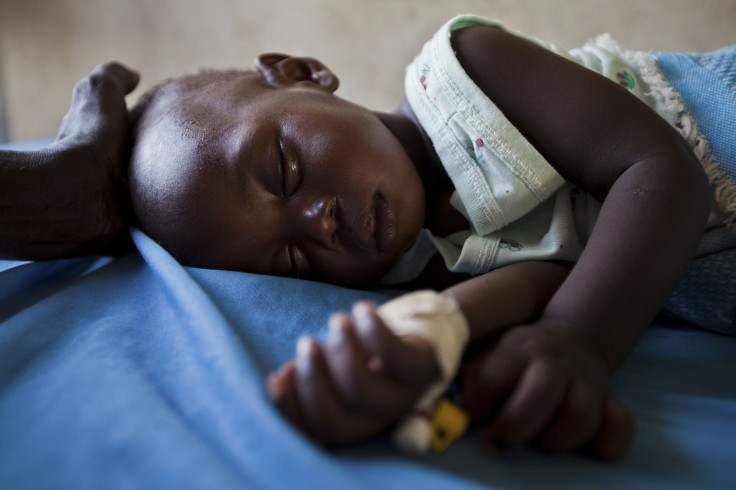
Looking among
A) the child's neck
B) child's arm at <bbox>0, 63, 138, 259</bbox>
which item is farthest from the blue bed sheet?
the child's neck

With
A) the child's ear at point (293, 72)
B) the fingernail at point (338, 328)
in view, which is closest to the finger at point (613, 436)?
the fingernail at point (338, 328)

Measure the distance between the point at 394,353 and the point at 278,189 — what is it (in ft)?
1.53

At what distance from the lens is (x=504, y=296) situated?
0.61m

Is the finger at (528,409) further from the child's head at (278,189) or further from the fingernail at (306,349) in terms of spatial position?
the child's head at (278,189)

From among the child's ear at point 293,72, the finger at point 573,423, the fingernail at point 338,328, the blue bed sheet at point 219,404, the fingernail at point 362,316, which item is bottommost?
the blue bed sheet at point 219,404

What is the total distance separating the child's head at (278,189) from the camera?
814 millimetres

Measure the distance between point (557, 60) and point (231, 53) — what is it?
1.48 meters

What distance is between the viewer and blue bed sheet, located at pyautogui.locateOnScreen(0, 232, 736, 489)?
0.42 meters

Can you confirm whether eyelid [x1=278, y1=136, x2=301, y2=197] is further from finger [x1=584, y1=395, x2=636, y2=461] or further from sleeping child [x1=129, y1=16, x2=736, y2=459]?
finger [x1=584, y1=395, x2=636, y2=461]

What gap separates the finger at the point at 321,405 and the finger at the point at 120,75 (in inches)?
36.4

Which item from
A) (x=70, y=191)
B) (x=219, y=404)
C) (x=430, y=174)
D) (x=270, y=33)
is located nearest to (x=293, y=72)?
(x=430, y=174)

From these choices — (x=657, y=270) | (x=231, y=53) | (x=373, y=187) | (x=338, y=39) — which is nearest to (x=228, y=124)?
(x=373, y=187)

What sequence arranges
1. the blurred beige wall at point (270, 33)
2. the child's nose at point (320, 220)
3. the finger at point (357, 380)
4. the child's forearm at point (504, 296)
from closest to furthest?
the finger at point (357, 380) → the child's forearm at point (504, 296) → the child's nose at point (320, 220) → the blurred beige wall at point (270, 33)

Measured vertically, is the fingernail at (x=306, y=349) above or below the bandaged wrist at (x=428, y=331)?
above
